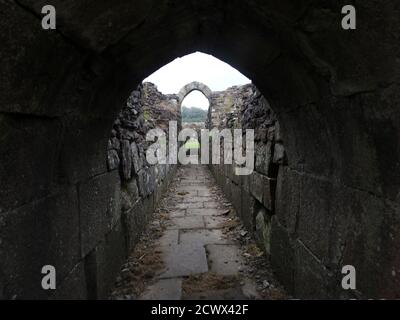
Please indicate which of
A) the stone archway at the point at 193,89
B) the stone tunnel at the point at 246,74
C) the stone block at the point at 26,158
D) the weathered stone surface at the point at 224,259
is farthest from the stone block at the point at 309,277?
the stone archway at the point at 193,89

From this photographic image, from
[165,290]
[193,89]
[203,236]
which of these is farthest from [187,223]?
[193,89]

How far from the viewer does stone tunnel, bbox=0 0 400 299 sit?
4.30 feet

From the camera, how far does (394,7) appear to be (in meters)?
1.12

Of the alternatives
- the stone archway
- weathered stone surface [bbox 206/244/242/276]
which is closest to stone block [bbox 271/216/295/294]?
weathered stone surface [bbox 206/244/242/276]

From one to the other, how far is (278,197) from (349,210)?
1.40 m

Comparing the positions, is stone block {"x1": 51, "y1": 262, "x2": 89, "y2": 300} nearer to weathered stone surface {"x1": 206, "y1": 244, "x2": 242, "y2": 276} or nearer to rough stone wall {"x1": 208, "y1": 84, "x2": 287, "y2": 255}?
weathered stone surface {"x1": 206, "y1": 244, "x2": 242, "y2": 276}

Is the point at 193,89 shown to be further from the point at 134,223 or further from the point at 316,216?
the point at 316,216

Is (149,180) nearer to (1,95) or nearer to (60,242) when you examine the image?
(60,242)

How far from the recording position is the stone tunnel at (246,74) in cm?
131

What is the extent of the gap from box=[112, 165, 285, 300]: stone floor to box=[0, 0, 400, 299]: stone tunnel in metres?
0.35

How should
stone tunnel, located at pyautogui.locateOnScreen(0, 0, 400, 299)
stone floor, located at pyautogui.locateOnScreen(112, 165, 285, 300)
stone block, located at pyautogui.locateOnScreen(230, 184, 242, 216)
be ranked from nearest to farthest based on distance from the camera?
1. stone tunnel, located at pyautogui.locateOnScreen(0, 0, 400, 299)
2. stone floor, located at pyautogui.locateOnScreen(112, 165, 285, 300)
3. stone block, located at pyautogui.locateOnScreen(230, 184, 242, 216)

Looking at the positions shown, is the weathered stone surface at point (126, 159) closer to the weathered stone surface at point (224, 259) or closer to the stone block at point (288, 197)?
the weathered stone surface at point (224, 259)

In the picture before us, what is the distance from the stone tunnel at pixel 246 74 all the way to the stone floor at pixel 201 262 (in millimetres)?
353

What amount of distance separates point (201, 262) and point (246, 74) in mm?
2294
